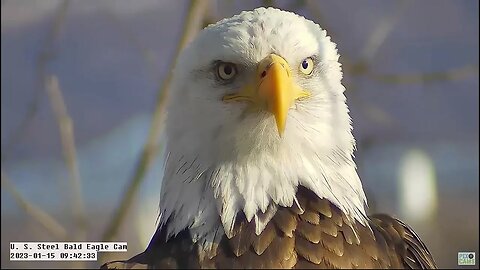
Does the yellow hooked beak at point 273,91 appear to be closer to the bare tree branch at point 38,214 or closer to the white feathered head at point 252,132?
the white feathered head at point 252,132

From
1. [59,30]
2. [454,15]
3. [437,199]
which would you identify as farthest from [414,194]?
[59,30]

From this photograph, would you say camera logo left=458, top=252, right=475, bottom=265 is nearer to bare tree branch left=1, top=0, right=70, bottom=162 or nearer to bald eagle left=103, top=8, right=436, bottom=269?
bald eagle left=103, top=8, right=436, bottom=269

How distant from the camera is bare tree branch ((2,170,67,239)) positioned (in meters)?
1.45

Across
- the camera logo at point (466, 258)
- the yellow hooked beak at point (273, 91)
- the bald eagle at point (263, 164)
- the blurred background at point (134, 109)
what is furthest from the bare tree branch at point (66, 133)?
the camera logo at point (466, 258)

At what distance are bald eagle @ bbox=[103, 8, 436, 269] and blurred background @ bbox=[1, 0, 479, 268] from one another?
1.54 ft

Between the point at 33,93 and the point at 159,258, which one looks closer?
the point at 159,258

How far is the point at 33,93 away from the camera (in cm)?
149

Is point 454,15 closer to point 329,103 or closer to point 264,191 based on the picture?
point 329,103

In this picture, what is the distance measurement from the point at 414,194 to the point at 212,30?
779 millimetres

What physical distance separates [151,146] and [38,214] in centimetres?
30

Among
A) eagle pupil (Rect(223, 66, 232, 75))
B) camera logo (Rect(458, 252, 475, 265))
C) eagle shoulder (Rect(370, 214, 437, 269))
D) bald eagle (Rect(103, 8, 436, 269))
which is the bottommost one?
camera logo (Rect(458, 252, 475, 265))

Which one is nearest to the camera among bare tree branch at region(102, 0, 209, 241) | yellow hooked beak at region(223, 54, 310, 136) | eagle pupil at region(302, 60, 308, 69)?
yellow hooked beak at region(223, 54, 310, 136)

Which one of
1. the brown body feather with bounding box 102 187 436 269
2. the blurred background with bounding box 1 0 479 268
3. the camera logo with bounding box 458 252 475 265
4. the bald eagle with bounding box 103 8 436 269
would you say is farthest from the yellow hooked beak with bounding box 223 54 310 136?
the camera logo with bounding box 458 252 475 265

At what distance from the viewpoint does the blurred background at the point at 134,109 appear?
1462 millimetres
